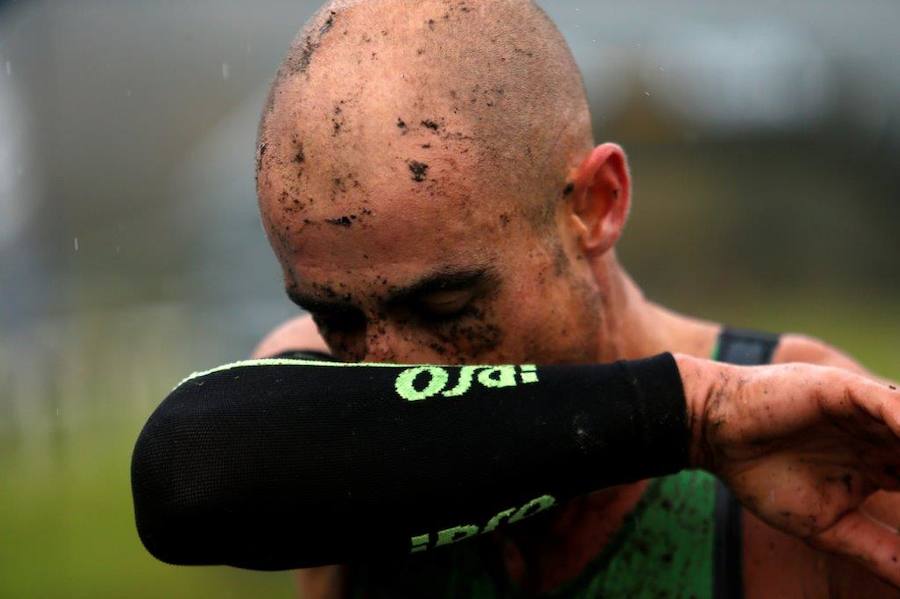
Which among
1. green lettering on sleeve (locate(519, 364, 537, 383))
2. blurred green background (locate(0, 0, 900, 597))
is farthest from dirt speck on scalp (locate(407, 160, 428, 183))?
blurred green background (locate(0, 0, 900, 597))

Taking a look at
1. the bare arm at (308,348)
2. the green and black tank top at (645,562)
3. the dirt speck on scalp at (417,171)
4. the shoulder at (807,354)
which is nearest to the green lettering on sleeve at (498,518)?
the green and black tank top at (645,562)

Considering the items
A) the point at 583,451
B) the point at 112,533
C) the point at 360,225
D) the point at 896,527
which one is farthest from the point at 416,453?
the point at 112,533

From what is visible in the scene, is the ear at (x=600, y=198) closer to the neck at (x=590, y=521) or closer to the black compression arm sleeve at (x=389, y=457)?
the neck at (x=590, y=521)

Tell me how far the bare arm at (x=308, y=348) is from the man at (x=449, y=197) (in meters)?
0.42

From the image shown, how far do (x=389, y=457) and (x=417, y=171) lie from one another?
47 centimetres

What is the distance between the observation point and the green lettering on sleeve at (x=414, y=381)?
1.65 metres

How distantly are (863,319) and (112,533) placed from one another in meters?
8.30

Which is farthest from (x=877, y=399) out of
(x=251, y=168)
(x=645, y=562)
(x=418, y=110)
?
(x=251, y=168)

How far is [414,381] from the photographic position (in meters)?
1.67

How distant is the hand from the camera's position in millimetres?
1545

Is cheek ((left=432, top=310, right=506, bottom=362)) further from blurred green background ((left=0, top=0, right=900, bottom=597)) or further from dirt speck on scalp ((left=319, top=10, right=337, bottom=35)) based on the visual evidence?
blurred green background ((left=0, top=0, right=900, bottom=597))

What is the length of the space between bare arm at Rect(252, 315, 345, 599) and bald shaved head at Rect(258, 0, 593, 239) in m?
0.52

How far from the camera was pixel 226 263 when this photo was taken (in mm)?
10039

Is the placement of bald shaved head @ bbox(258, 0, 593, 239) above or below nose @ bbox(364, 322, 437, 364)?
above
